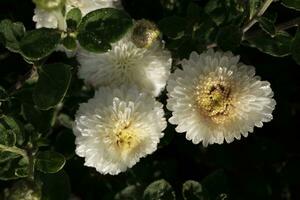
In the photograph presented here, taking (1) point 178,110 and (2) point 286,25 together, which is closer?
(1) point 178,110

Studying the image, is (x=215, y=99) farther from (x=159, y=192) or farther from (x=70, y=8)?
(x=70, y=8)

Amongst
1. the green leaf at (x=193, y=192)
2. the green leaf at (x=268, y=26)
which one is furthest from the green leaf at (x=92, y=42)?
the green leaf at (x=193, y=192)

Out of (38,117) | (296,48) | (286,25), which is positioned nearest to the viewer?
(296,48)

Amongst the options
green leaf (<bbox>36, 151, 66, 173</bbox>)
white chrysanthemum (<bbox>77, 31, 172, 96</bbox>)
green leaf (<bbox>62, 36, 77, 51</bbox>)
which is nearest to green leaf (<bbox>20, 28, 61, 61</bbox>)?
green leaf (<bbox>62, 36, 77, 51</bbox>)

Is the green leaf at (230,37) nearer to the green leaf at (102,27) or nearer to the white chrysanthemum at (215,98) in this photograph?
the white chrysanthemum at (215,98)

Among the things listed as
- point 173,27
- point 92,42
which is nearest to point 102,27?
point 92,42

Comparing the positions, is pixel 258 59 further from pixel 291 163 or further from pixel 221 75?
pixel 221 75

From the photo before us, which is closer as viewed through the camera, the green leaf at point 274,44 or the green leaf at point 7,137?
the green leaf at point 7,137
